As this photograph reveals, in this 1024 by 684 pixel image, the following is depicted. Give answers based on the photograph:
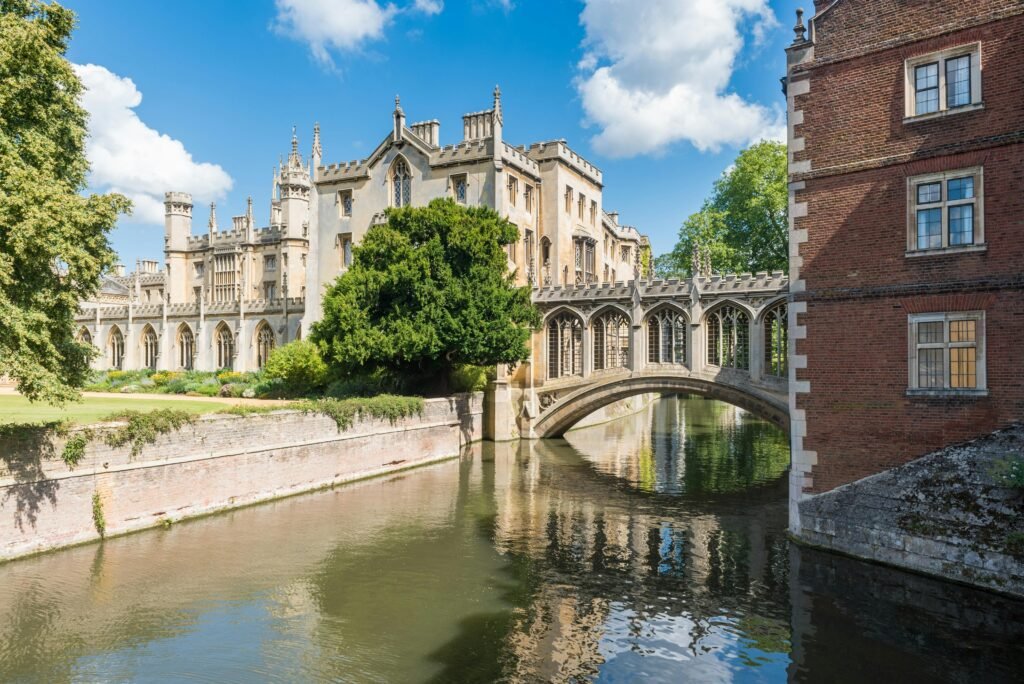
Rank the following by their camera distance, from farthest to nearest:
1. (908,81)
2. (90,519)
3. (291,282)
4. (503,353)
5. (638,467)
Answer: (291,282) < (503,353) < (638,467) < (90,519) < (908,81)

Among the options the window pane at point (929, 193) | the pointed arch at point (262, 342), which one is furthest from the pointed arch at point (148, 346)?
the window pane at point (929, 193)

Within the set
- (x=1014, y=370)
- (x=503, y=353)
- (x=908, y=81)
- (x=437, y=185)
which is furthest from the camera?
(x=437, y=185)

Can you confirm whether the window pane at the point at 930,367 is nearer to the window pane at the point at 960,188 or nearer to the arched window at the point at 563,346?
the window pane at the point at 960,188

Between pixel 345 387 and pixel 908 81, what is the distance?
26921 mm

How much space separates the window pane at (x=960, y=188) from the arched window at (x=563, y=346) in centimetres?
2203

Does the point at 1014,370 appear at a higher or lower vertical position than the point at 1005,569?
higher

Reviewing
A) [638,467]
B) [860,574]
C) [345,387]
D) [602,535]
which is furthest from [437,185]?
[860,574]

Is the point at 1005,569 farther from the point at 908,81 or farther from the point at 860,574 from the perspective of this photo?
the point at 908,81

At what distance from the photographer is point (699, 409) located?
57844mm

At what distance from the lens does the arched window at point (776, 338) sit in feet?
92.3

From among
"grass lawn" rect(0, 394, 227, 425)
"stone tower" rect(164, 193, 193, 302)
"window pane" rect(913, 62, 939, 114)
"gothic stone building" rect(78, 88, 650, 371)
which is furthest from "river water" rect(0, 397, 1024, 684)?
"stone tower" rect(164, 193, 193, 302)

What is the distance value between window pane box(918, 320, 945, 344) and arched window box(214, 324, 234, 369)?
47.3 meters

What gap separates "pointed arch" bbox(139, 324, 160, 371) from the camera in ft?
185

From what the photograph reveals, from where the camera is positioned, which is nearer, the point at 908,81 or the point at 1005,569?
the point at 1005,569
